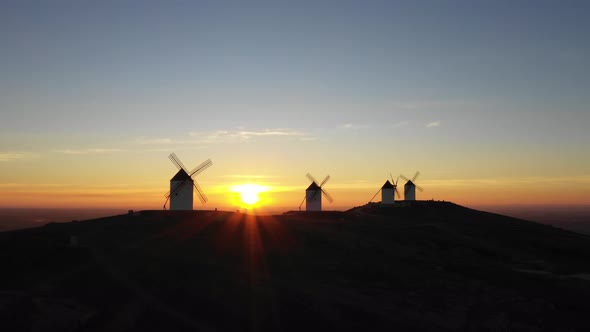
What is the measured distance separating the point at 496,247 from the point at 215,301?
39.5 meters

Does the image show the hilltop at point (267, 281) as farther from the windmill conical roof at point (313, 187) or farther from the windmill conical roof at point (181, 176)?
the windmill conical roof at point (313, 187)

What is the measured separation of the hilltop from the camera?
88.7 feet

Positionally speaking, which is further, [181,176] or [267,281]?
[181,176]

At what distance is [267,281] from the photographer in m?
33.4

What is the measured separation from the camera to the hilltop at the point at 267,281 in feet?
88.7

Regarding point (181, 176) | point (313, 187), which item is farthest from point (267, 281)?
point (313, 187)

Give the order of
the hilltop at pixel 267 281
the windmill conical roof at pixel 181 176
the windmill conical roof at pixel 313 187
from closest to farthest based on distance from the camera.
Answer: the hilltop at pixel 267 281
the windmill conical roof at pixel 181 176
the windmill conical roof at pixel 313 187

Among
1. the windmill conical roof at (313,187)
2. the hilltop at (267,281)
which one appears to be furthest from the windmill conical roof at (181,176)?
the windmill conical roof at (313,187)

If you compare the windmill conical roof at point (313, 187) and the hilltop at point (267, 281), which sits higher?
the windmill conical roof at point (313, 187)

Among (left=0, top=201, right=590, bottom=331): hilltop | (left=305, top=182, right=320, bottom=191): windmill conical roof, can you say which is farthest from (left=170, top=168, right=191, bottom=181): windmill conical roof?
(left=305, top=182, right=320, bottom=191): windmill conical roof

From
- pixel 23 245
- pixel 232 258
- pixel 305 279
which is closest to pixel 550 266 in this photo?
pixel 305 279

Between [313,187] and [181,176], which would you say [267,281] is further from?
[313,187]

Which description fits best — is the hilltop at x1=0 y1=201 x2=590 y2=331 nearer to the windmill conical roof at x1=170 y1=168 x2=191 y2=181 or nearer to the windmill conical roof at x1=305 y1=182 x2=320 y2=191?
the windmill conical roof at x1=170 y1=168 x2=191 y2=181

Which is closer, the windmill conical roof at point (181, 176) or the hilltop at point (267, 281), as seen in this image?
the hilltop at point (267, 281)
